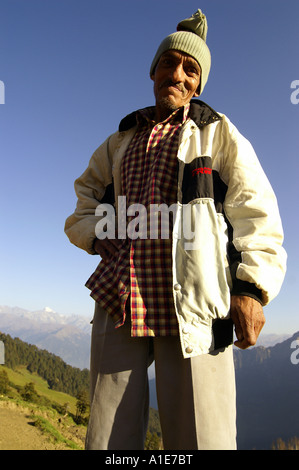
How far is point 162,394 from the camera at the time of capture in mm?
2066

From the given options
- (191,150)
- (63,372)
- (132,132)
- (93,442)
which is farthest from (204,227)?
(63,372)

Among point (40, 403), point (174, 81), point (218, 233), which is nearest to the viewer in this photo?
point (218, 233)

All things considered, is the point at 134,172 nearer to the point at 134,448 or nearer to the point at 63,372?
the point at 134,448

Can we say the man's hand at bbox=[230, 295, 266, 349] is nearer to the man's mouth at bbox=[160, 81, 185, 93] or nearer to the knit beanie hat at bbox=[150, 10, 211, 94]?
the man's mouth at bbox=[160, 81, 185, 93]

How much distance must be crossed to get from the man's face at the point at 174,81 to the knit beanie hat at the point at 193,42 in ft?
0.19

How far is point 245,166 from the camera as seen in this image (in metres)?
2.32

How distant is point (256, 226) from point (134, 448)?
1.62 m

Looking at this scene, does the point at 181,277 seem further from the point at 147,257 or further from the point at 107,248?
the point at 107,248

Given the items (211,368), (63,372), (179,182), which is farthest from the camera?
(63,372)

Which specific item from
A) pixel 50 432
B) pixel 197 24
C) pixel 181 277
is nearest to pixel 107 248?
pixel 181 277

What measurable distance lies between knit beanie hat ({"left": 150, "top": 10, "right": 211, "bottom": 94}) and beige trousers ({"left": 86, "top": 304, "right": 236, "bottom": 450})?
90.4 inches

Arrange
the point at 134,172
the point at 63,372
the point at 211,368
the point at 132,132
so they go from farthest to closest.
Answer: the point at 63,372 → the point at 132,132 → the point at 134,172 → the point at 211,368

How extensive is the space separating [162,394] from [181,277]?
753 mm

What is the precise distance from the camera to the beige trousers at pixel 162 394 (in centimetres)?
191
